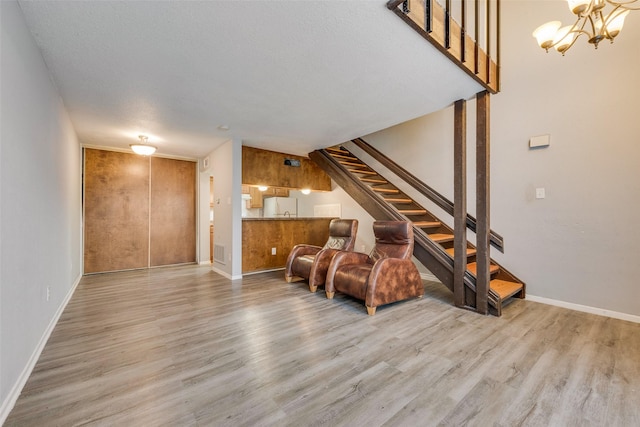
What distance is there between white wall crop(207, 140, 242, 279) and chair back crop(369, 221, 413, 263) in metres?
2.23

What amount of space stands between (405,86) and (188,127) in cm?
296

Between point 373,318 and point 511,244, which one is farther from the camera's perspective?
point 511,244

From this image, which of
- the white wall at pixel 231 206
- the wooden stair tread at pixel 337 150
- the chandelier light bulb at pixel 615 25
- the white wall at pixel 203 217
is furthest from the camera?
the white wall at pixel 203 217

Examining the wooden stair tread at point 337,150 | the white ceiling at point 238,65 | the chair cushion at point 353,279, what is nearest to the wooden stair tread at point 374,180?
the wooden stair tread at point 337,150

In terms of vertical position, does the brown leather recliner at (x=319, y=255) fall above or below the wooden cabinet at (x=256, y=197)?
below

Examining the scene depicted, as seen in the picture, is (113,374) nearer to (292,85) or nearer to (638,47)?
(292,85)

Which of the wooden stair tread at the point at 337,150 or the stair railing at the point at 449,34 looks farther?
the wooden stair tread at the point at 337,150

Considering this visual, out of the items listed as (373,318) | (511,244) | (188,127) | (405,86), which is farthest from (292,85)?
(511,244)

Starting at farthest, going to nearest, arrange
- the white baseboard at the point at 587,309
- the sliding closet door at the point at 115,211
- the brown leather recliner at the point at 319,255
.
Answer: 1. the sliding closet door at the point at 115,211
2. the brown leather recliner at the point at 319,255
3. the white baseboard at the point at 587,309

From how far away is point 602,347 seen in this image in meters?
2.10

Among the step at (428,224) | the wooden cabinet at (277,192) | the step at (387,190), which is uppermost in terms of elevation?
Answer: the wooden cabinet at (277,192)

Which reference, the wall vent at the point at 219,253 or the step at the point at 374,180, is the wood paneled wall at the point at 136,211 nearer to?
the wall vent at the point at 219,253

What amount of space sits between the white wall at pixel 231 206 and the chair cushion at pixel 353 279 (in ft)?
6.41

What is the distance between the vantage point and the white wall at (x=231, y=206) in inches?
173
